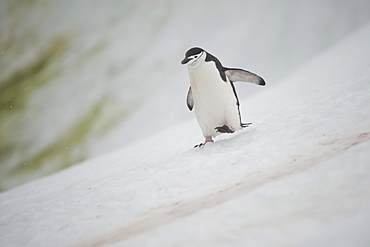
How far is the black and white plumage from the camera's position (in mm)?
1362

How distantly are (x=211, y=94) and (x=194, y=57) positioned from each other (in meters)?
0.16

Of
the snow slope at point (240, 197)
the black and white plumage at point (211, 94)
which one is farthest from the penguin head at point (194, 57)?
the snow slope at point (240, 197)

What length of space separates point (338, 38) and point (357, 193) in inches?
150

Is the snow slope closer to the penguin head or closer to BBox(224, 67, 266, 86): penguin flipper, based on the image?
BBox(224, 67, 266, 86): penguin flipper

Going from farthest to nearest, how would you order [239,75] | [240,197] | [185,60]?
1. [239,75]
2. [185,60]
3. [240,197]

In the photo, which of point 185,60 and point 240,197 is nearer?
point 240,197

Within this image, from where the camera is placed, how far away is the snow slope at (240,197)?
0.57m

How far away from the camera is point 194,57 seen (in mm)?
1343

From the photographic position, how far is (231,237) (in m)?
0.58

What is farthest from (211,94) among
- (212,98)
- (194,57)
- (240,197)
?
(240,197)

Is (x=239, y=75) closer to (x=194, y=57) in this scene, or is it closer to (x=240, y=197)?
(x=194, y=57)

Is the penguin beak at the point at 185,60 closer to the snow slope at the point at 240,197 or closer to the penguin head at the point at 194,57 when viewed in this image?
the penguin head at the point at 194,57

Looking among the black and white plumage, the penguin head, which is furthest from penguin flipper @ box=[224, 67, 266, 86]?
the penguin head

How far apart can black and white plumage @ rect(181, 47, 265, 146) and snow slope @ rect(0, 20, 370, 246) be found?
8 cm
